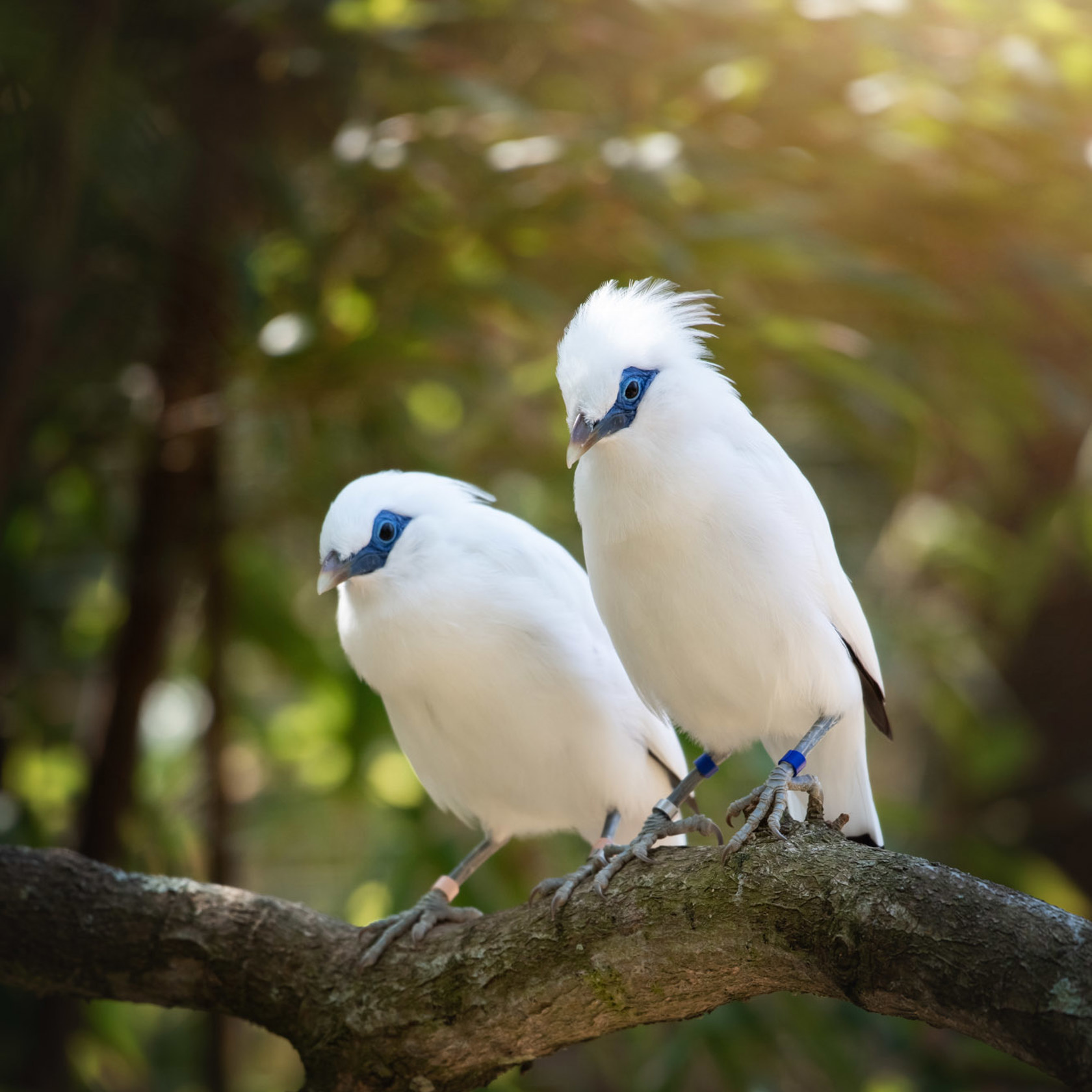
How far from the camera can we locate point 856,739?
2.71m

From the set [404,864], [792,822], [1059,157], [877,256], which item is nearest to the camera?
[792,822]

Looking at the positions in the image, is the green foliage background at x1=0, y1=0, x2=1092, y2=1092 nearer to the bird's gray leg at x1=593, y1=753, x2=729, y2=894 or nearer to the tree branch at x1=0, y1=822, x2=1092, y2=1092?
the tree branch at x1=0, y1=822, x2=1092, y2=1092

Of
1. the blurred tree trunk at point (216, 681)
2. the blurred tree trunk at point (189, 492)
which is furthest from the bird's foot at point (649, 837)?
the blurred tree trunk at point (216, 681)

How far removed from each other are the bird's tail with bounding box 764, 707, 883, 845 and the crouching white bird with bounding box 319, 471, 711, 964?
0.50 m

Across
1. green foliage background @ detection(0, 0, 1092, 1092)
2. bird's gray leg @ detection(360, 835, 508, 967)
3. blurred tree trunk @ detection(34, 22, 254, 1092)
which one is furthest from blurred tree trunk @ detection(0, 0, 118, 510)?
bird's gray leg @ detection(360, 835, 508, 967)

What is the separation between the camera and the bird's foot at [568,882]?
2.27m

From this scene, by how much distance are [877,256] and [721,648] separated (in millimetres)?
2897

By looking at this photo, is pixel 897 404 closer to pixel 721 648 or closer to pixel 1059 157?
pixel 1059 157

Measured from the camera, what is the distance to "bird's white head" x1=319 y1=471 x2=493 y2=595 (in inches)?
111

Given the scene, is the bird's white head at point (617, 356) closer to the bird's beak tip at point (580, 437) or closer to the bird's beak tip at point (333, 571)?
the bird's beak tip at point (580, 437)

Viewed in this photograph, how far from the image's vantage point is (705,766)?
2.72m

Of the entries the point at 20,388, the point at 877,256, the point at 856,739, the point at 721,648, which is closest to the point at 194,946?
the point at 721,648

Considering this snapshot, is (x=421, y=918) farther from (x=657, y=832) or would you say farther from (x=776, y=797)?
(x=776, y=797)

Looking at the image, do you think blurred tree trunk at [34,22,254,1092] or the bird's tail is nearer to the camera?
the bird's tail
